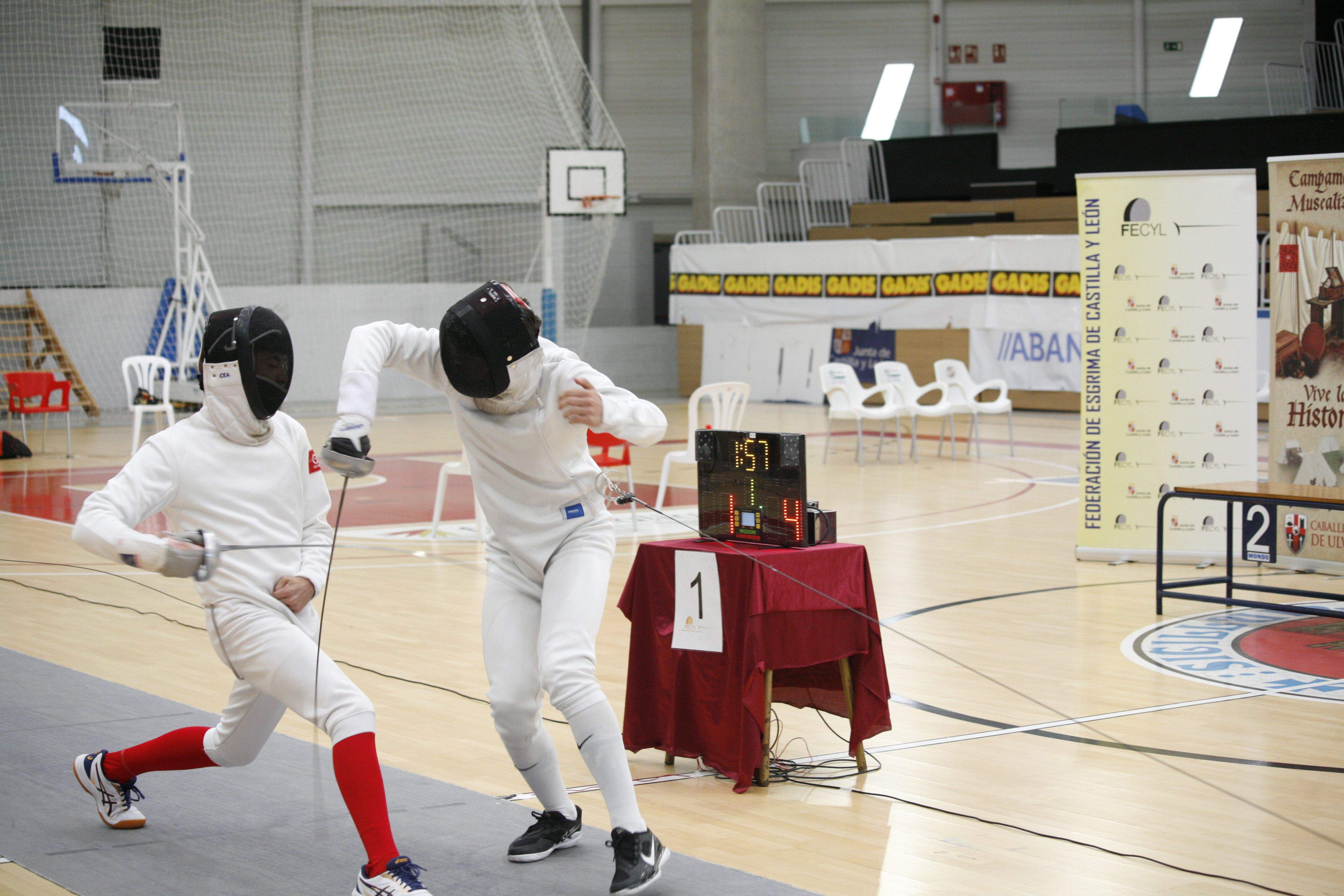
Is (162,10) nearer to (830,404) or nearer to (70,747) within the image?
(830,404)

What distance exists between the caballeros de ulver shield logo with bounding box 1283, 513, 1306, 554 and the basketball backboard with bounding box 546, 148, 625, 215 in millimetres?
10000

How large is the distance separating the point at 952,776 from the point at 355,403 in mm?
2213

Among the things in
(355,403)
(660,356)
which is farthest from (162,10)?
(355,403)

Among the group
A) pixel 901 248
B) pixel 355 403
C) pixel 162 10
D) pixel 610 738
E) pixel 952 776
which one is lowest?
pixel 952 776

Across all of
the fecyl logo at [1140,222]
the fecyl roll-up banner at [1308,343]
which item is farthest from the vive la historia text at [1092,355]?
the fecyl roll-up banner at [1308,343]

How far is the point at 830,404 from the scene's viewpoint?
13.6 meters

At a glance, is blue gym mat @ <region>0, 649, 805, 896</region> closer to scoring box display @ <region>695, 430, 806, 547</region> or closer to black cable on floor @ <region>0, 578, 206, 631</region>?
scoring box display @ <region>695, 430, 806, 547</region>

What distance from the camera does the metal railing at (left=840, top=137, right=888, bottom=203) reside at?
2303 cm

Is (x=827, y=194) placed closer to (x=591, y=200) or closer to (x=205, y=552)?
(x=591, y=200)

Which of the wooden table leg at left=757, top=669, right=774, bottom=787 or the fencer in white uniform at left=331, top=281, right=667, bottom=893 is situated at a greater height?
the fencer in white uniform at left=331, top=281, right=667, bottom=893

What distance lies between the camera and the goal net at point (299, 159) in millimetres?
19406

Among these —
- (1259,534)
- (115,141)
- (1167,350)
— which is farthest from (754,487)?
(115,141)

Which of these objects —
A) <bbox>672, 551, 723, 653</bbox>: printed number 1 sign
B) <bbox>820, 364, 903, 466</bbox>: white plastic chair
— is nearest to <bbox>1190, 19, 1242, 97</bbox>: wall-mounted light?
<bbox>820, 364, 903, 466</bbox>: white plastic chair

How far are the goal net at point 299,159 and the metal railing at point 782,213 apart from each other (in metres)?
2.78
